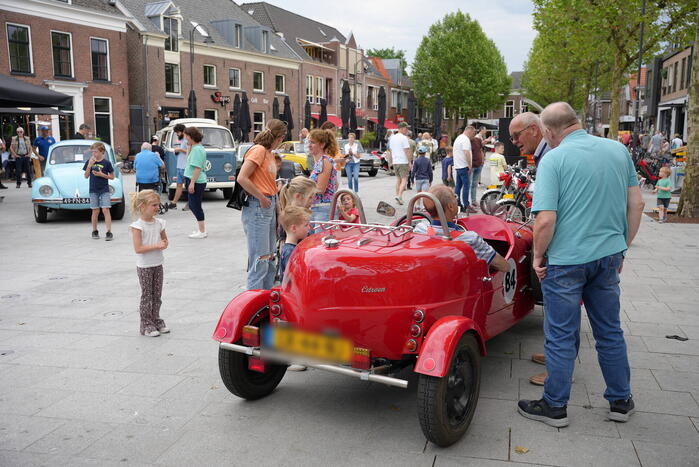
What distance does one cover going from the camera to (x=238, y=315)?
147 inches

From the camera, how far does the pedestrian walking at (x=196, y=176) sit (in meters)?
9.98

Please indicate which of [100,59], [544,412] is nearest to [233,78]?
[100,59]

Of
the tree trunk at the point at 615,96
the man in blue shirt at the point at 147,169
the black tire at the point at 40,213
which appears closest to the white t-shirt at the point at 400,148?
the man in blue shirt at the point at 147,169

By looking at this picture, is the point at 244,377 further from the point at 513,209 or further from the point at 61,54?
the point at 61,54

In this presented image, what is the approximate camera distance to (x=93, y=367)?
14.8 feet

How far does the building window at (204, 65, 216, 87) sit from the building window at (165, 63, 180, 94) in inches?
110

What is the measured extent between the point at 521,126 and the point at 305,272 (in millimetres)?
1955

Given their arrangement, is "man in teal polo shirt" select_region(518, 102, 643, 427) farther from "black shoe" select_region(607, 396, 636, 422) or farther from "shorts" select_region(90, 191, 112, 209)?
"shorts" select_region(90, 191, 112, 209)

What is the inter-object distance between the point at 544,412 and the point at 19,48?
31.2 metres

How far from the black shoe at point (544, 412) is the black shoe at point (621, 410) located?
0.92ft

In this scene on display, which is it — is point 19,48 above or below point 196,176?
above

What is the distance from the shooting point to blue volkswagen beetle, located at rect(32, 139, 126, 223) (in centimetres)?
1160

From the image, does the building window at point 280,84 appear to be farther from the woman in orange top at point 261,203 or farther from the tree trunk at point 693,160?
the woman in orange top at point 261,203

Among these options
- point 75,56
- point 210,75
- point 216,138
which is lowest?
point 216,138
